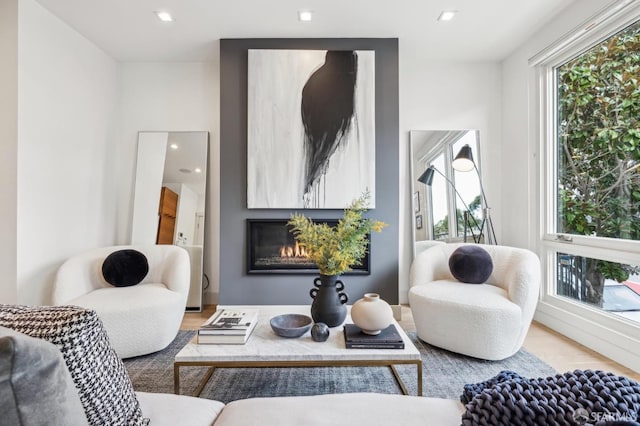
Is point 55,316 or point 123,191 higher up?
point 123,191

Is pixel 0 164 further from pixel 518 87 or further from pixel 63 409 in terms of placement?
pixel 518 87

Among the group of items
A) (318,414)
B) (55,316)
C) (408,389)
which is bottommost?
(408,389)

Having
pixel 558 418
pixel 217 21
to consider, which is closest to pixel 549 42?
pixel 217 21

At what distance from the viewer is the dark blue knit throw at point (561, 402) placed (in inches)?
27.1

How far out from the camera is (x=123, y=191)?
3596 mm

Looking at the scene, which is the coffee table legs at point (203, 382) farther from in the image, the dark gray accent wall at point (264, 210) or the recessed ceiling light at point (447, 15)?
the recessed ceiling light at point (447, 15)

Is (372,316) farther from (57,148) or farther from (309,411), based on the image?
(57,148)

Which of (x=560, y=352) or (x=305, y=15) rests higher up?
(x=305, y=15)

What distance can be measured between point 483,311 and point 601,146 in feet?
5.30

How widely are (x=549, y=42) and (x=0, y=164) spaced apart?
179 inches

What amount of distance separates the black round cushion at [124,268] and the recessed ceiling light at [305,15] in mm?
2400

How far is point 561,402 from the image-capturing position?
0.73 metres

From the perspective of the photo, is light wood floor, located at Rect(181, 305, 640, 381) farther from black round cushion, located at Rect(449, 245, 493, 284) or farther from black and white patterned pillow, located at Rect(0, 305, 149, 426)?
black and white patterned pillow, located at Rect(0, 305, 149, 426)
